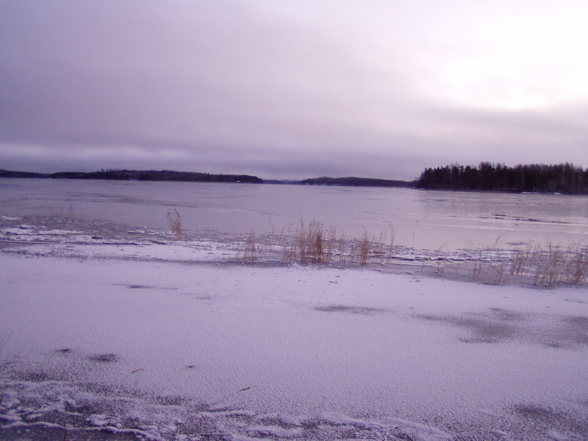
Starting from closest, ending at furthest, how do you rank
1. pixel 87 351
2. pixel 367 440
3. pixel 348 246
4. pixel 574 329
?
pixel 367 440 → pixel 87 351 → pixel 574 329 → pixel 348 246

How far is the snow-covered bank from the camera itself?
9.87 feet

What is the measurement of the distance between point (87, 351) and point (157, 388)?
106 centimetres

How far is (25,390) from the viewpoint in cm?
→ 328

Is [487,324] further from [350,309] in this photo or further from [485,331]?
[350,309]

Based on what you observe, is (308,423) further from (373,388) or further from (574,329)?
(574,329)

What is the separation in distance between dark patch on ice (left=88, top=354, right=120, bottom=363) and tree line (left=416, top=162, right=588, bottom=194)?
305 ft

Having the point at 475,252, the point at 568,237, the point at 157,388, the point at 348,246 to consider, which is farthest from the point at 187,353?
the point at 568,237

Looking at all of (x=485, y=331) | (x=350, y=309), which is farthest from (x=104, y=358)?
(x=485, y=331)

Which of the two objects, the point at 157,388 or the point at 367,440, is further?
the point at 157,388

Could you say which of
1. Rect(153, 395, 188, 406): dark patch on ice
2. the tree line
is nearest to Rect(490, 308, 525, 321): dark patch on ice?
Rect(153, 395, 188, 406): dark patch on ice

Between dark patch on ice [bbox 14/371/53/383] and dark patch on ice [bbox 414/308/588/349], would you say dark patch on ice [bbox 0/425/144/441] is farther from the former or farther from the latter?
dark patch on ice [bbox 414/308/588/349]

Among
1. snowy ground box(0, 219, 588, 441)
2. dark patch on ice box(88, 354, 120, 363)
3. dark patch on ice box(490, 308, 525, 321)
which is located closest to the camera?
snowy ground box(0, 219, 588, 441)

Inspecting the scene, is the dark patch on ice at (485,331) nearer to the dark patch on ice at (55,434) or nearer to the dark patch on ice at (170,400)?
the dark patch on ice at (170,400)

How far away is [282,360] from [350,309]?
6.28ft
